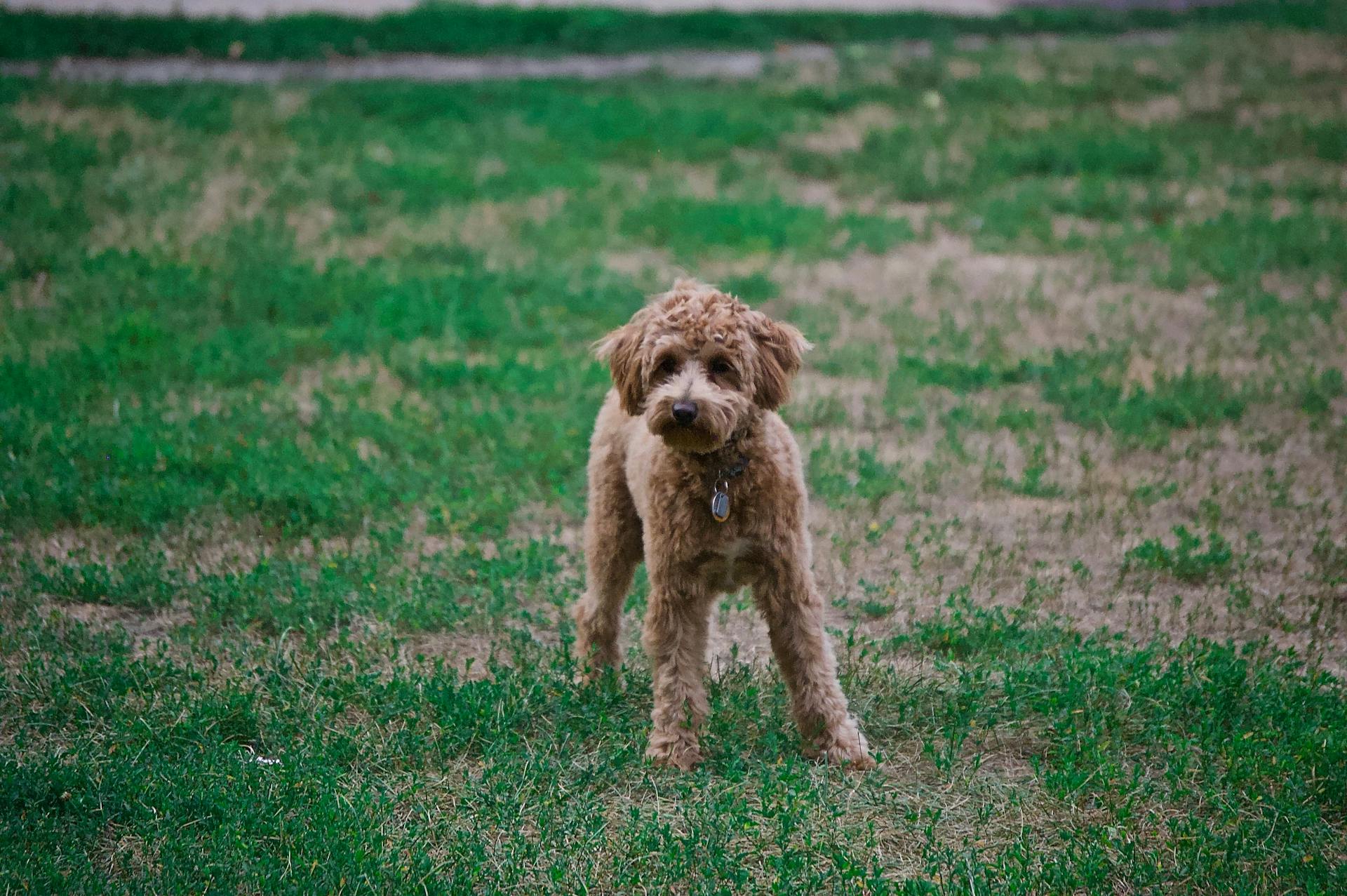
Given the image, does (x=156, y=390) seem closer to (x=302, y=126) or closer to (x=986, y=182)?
(x=302, y=126)

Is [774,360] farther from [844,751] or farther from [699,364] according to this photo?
[844,751]

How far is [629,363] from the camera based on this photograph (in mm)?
4762

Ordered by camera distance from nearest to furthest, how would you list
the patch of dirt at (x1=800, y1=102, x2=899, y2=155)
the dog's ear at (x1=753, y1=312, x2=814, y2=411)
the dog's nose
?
the dog's nose < the dog's ear at (x1=753, y1=312, x2=814, y2=411) < the patch of dirt at (x1=800, y1=102, x2=899, y2=155)

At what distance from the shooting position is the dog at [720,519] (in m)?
4.63

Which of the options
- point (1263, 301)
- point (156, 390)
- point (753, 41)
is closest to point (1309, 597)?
point (1263, 301)

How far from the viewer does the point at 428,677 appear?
17.5ft

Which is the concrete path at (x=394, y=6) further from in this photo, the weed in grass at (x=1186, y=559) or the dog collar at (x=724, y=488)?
the dog collar at (x=724, y=488)

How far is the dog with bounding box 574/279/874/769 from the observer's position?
4.63 meters

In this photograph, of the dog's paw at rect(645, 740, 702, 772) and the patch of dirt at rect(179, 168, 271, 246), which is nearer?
the dog's paw at rect(645, 740, 702, 772)

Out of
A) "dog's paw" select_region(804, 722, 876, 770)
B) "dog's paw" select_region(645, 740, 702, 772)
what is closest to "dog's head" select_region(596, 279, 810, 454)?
"dog's paw" select_region(645, 740, 702, 772)

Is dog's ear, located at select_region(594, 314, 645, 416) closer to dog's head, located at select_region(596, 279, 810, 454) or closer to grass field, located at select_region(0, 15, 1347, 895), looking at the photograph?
dog's head, located at select_region(596, 279, 810, 454)

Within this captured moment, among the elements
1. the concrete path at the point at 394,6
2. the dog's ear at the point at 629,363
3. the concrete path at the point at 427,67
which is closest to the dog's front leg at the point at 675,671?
the dog's ear at the point at 629,363

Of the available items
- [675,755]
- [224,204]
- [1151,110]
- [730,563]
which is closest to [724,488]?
[730,563]

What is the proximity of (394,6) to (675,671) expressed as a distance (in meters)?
15.5
